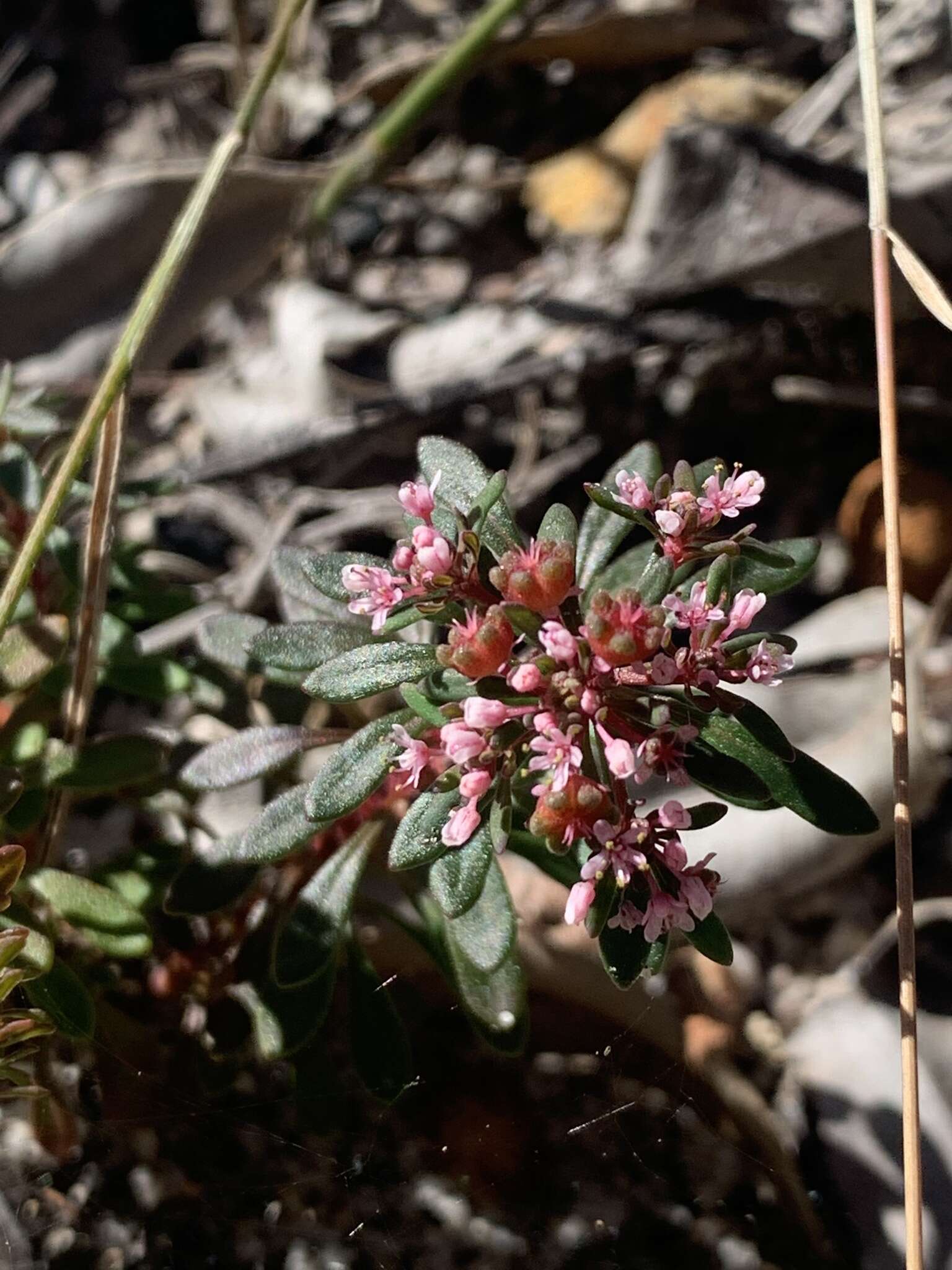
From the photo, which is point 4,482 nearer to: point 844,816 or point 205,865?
point 205,865

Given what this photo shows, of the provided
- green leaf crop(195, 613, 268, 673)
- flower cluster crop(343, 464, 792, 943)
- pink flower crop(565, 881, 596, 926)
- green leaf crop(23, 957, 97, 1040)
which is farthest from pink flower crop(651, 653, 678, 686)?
green leaf crop(23, 957, 97, 1040)

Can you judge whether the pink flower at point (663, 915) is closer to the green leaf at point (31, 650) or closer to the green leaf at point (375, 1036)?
the green leaf at point (375, 1036)

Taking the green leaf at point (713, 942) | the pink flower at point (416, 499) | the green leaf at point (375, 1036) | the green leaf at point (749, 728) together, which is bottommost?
the green leaf at point (375, 1036)

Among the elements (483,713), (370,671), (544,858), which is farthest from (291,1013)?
(483,713)

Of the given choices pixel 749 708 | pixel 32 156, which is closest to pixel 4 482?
pixel 749 708

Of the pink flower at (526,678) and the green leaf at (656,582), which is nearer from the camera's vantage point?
the pink flower at (526,678)

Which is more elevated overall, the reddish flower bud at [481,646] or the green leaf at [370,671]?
the reddish flower bud at [481,646]

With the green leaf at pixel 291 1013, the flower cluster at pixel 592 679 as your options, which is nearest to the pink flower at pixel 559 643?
the flower cluster at pixel 592 679
